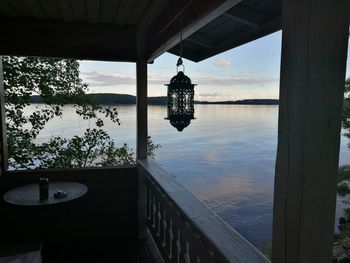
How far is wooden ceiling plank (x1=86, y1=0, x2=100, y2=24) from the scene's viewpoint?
2.32m

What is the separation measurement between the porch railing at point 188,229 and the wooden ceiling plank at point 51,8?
1.79 metres

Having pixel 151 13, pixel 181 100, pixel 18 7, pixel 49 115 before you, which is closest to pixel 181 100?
pixel 181 100

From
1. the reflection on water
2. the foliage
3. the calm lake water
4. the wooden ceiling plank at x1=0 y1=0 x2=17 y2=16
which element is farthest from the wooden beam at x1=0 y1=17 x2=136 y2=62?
the reflection on water

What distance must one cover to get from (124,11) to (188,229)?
2.09 m

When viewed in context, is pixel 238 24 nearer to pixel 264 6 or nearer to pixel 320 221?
pixel 264 6

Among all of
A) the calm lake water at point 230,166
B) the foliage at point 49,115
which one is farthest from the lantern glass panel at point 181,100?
the calm lake water at point 230,166

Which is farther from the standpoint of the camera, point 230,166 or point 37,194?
point 230,166

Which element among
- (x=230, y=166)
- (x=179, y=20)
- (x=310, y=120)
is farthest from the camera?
(x=230, y=166)

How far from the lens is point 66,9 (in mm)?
2502

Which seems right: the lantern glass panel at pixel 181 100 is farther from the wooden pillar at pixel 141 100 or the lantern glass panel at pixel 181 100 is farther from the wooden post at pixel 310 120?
the wooden pillar at pixel 141 100

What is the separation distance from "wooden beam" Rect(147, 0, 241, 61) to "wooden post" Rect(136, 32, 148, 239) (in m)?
0.19

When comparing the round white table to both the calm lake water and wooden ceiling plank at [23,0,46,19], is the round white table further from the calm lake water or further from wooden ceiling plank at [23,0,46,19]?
the calm lake water

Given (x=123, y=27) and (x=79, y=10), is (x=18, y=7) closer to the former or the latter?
(x=79, y=10)

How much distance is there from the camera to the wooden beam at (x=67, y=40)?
277cm
